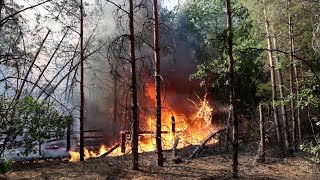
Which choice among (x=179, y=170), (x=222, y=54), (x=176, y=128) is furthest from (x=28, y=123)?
(x=176, y=128)

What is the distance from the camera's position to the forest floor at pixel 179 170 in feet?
34.1

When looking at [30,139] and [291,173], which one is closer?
[30,139]

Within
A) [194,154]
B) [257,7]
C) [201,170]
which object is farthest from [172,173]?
[257,7]

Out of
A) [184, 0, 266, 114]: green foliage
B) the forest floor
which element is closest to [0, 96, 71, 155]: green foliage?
the forest floor

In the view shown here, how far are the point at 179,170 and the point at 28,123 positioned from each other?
5.24m

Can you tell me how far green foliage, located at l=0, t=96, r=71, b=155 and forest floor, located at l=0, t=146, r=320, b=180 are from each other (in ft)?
4.51

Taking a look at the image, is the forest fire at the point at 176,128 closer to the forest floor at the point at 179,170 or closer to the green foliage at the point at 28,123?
the forest floor at the point at 179,170

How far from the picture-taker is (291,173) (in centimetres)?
1101

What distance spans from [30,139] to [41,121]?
31.1 inches

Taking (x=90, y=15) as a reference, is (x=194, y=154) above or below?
below

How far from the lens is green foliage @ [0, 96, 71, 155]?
8859 mm

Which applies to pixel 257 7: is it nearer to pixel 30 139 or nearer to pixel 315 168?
pixel 315 168

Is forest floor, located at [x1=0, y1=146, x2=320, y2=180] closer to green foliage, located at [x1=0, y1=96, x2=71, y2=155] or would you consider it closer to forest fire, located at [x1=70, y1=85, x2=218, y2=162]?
green foliage, located at [x1=0, y1=96, x2=71, y2=155]

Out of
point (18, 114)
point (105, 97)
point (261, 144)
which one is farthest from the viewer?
point (105, 97)
